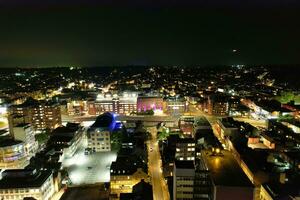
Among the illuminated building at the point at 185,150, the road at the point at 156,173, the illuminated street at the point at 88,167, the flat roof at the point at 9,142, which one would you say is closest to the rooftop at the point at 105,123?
the illuminated street at the point at 88,167

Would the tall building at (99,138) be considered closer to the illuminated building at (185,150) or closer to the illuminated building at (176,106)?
the illuminated building at (185,150)

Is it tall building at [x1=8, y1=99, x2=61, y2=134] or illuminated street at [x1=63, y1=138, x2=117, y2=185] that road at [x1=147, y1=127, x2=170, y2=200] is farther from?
tall building at [x1=8, y1=99, x2=61, y2=134]

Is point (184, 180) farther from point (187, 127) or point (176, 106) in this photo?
point (176, 106)

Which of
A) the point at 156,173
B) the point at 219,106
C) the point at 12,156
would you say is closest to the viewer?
the point at 156,173

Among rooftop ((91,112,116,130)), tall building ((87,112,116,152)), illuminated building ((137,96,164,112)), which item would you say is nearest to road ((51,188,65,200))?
tall building ((87,112,116,152))

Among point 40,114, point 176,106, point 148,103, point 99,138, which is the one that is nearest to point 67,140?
point 99,138

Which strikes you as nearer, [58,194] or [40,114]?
[58,194]
